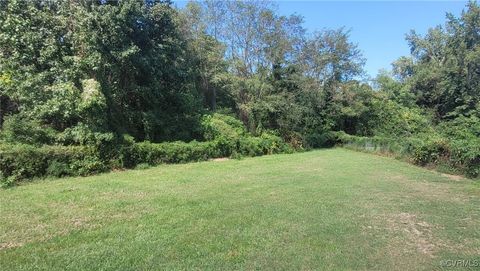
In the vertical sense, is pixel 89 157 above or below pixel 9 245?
above

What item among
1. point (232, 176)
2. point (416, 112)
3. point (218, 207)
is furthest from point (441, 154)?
point (416, 112)

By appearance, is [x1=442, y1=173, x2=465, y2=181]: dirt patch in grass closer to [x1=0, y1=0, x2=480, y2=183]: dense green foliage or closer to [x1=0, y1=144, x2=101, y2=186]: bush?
[x1=0, y1=0, x2=480, y2=183]: dense green foliage

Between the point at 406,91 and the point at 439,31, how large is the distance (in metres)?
Result: 9.40

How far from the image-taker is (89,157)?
12430 millimetres

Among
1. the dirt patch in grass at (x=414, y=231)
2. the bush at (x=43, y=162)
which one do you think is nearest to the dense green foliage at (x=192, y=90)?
the bush at (x=43, y=162)

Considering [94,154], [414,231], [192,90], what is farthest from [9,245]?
[192,90]

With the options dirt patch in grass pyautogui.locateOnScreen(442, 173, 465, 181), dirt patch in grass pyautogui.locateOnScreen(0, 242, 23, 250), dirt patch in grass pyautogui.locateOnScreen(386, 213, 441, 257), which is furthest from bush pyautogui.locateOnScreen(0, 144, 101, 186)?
dirt patch in grass pyautogui.locateOnScreen(442, 173, 465, 181)

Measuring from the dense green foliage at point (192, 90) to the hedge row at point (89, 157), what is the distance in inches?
1.8

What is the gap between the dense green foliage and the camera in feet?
44.8

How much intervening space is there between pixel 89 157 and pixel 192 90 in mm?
11486

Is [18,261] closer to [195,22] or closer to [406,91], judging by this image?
[195,22]

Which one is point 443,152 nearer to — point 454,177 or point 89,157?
point 454,177

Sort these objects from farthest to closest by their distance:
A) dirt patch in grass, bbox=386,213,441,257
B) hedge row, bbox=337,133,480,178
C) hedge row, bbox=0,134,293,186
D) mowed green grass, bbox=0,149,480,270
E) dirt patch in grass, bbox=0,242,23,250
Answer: hedge row, bbox=337,133,480,178
hedge row, bbox=0,134,293,186
dirt patch in grass, bbox=386,213,441,257
dirt patch in grass, bbox=0,242,23,250
mowed green grass, bbox=0,149,480,270

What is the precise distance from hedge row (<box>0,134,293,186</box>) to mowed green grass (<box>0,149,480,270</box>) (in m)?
0.86
